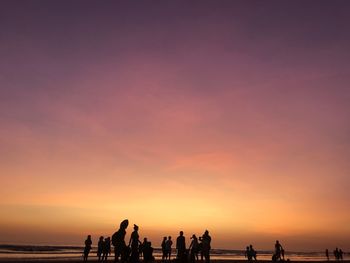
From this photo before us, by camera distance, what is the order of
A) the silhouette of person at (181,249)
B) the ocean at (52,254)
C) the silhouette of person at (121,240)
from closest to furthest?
the silhouette of person at (121,240) → the silhouette of person at (181,249) → the ocean at (52,254)

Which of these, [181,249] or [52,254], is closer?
[181,249]

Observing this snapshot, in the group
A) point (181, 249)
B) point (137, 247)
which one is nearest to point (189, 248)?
point (181, 249)

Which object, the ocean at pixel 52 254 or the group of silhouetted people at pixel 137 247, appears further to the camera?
the ocean at pixel 52 254

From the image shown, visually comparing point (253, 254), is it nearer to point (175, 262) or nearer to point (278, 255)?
point (278, 255)

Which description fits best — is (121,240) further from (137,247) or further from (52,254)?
(52,254)

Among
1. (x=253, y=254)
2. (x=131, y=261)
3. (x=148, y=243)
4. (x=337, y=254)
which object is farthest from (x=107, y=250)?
(x=337, y=254)

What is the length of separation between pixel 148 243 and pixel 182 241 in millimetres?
2307

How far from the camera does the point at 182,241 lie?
23.3 metres

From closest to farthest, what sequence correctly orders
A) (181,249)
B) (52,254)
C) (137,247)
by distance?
(137,247)
(181,249)
(52,254)

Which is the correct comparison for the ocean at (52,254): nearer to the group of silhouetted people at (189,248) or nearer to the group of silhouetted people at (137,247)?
the group of silhouetted people at (137,247)

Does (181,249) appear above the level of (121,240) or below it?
below

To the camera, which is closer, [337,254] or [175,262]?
[175,262]

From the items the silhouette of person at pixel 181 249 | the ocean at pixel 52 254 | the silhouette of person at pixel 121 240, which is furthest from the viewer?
the ocean at pixel 52 254

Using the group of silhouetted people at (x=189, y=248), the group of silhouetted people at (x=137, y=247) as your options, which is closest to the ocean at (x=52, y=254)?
the group of silhouetted people at (x=137, y=247)
